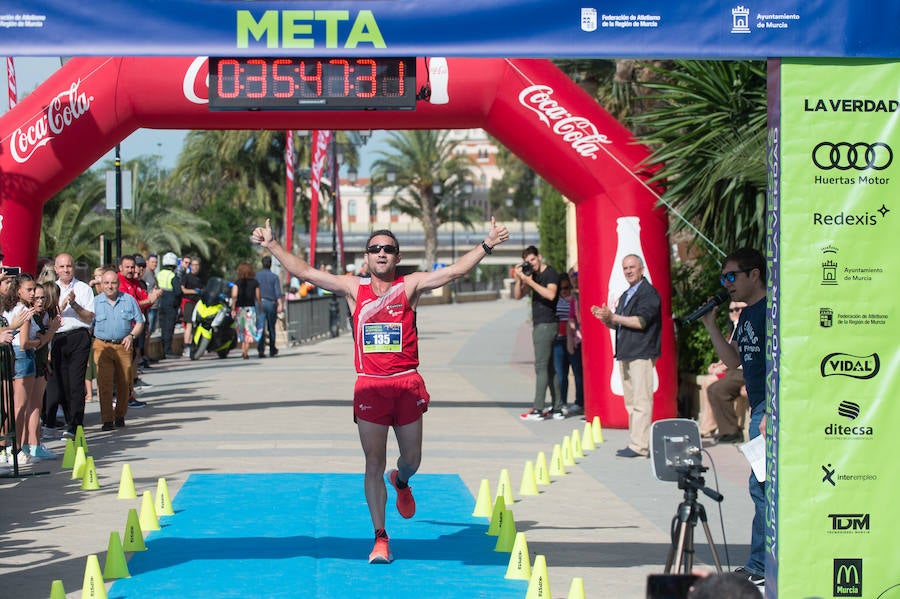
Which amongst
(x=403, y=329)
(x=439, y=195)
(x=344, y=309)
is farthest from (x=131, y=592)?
(x=439, y=195)

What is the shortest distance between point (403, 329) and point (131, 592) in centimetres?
217

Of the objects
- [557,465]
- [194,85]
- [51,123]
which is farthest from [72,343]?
[557,465]

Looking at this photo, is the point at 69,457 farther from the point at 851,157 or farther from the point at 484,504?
the point at 851,157

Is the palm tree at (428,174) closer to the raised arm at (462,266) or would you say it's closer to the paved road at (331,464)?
the paved road at (331,464)

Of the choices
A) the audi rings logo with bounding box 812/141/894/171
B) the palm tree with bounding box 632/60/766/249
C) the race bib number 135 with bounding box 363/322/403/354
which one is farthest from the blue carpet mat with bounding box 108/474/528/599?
the palm tree with bounding box 632/60/766/249

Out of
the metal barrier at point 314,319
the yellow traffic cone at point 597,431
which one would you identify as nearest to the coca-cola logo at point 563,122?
the yellow traffic cone at point 597,431

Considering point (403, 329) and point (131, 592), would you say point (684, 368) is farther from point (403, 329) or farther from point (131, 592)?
point (131, 592)

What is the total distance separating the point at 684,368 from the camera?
50.4 feet

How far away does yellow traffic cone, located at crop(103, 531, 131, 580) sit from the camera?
7.58 m

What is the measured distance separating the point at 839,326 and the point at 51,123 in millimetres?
9201

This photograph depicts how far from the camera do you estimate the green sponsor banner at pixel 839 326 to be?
6.62 meters

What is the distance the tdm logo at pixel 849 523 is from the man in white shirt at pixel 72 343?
29.1ft

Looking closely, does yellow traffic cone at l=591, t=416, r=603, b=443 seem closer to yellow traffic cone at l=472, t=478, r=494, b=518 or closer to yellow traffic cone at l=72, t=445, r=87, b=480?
yellow traffic cone at l=472, t=478, r=494, b=518

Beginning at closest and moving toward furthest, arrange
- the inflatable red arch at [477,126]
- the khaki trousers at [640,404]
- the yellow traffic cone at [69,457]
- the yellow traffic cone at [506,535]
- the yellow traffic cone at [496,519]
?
the yellow traffic cone at [506,535] < the yellow traffic cone at [496,519] < the yellow traffic cone at [69,457] < the khaki trousers at [640,404] < the inflatable red arch at [477,126]
